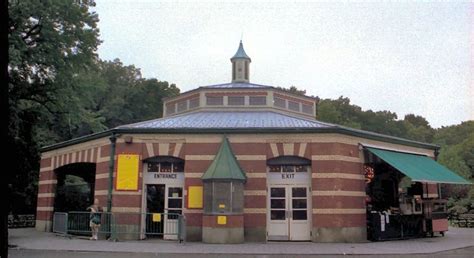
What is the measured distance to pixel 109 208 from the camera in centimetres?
2005

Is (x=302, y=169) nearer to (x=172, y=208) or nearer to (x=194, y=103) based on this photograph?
(x=172, y=208)

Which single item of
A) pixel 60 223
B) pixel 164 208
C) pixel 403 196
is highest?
pixel 403 196

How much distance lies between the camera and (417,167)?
68.9ft

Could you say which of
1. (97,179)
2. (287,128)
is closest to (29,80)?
(97,179)

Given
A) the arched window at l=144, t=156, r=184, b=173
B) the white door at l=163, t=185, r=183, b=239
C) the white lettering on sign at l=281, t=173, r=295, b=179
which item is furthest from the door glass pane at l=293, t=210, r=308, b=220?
the arched window at l=144, t=156, r=184, b=173

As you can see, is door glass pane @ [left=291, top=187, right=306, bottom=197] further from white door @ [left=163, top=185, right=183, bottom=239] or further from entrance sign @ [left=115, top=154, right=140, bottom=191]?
Answer: entrance sign @ [left=115, top=154, right=140, bottom=191]

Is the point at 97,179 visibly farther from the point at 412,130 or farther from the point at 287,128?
the point at 412,130

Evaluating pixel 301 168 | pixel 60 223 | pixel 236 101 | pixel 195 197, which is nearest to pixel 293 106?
pixel 236 101

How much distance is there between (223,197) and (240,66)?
524 inches

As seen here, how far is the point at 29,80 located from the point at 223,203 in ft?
36.4

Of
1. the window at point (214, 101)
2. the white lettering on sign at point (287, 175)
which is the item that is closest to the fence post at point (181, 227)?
the white lettering on sign at point (287, 175)

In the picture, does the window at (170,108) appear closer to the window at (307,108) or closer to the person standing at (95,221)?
the window at (307,108)

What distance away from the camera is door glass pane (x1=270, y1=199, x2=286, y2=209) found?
1973 cm

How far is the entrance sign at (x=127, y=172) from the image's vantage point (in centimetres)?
2005
